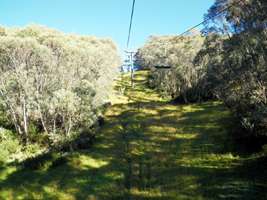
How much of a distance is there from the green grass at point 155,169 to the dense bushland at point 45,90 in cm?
431

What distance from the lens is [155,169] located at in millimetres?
26812

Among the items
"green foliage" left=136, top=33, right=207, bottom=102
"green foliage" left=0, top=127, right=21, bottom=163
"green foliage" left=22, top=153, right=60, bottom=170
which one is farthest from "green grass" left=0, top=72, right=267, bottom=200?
"green foliage" left=136, top=33, right=207, bottom=102

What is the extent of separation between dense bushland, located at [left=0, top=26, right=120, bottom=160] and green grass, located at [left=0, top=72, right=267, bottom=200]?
14.1 feet

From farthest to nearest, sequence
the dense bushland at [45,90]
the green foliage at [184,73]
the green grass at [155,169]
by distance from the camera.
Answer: the green foliage at [184,73]
the dense bushland at [45,90]
the green grass at [155,169]

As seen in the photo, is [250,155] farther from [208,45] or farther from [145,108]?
[145,108]

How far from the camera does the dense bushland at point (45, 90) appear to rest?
40344 mm

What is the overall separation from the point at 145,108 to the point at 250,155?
28077 mm

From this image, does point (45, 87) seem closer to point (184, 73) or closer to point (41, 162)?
point (41, 162)

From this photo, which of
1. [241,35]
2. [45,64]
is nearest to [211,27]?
[241,35]

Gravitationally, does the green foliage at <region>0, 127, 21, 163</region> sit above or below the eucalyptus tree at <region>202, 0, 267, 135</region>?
below

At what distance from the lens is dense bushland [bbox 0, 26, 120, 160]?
132 feet

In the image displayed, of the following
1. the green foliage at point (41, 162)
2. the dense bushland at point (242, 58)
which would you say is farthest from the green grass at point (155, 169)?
the dense bushland at point (242, 58)

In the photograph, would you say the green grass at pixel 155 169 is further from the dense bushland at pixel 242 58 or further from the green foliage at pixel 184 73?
the green foliage at pixel 184 73

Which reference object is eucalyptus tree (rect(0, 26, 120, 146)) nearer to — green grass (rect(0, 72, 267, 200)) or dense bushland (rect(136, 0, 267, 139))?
green grass (rect(0, 72, 267, 200))
